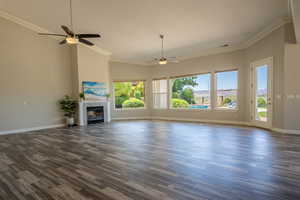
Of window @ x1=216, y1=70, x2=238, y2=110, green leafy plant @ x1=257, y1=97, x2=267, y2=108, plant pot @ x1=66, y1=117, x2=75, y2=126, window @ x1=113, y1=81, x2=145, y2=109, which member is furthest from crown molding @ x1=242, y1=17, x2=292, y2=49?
plant pot @ x1=66, y1=117, x2=75, y2=126

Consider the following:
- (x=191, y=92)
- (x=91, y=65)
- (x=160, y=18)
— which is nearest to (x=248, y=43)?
(x=191, y=92)

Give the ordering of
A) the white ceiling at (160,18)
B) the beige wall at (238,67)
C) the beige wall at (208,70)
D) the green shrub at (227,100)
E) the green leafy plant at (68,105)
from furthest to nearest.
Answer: the green shrub at (227,100) < the green leafy plant at (68,105) < the beige wall at (208,70) < the beige wall at (238,67) < the white ceiling at (160,18)

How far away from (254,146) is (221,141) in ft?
2.36

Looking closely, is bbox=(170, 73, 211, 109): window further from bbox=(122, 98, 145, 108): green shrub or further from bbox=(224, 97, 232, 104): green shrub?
bbox=(122, 98, 145, 108): green shrub

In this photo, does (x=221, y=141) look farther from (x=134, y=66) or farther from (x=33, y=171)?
(x=134, y=66)

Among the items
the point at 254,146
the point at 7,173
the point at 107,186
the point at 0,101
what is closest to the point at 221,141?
the point at 254,146

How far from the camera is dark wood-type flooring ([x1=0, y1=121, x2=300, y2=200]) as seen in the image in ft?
6.21

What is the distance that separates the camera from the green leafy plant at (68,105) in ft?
21.8

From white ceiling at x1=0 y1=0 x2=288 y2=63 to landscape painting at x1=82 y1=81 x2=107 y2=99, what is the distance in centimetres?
198

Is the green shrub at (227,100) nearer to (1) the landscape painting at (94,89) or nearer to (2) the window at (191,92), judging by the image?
(2) the window at (191,92)

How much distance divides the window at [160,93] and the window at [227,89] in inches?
110

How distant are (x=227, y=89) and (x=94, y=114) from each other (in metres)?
6.44

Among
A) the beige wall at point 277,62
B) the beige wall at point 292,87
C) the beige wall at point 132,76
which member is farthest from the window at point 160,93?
the beige wall at point 292,87

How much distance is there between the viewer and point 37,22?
5664 millimetres
